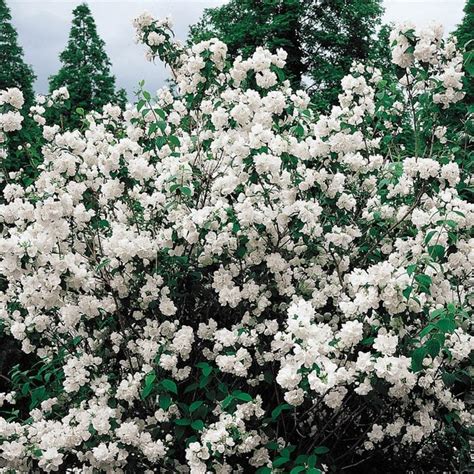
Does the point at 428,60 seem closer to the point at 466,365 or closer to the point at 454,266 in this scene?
the point at 454,266

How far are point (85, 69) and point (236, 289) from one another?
69.8ft

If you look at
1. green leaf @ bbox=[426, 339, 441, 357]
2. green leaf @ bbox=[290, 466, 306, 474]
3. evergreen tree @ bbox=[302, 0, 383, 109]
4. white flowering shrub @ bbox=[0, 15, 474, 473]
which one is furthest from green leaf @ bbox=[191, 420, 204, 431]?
evergreen tree @ bbox=[302, 0, 383, 109]

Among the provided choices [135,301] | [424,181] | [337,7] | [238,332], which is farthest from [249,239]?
[337,7]

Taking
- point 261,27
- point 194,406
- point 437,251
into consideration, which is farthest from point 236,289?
point 261,27

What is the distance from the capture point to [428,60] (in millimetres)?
3586

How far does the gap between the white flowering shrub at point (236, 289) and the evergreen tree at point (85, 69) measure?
18947 mm

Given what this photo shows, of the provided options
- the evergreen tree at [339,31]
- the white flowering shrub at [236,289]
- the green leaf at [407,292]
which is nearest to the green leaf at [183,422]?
the white flowering shrub at [236,289]

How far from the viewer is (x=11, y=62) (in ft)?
70.5

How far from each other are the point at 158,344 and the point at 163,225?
0.86 m

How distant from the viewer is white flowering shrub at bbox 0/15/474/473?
2943mm

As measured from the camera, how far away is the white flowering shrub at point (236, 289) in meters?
2.94

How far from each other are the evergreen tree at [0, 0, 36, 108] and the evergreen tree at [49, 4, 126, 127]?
45.3 inches

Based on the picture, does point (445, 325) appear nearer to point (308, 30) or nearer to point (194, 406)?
point (194, 406)

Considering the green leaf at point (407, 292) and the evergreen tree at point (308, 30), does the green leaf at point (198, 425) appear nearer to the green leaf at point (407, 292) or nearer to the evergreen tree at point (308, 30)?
the green leaf at point (407, 292)
